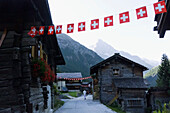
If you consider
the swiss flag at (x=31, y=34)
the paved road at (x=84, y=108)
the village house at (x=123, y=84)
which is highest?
the swiss flag at (x=31, y=34)

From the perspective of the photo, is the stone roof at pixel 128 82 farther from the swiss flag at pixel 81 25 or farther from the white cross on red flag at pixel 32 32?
the white cross on red flag at pixel 32 32

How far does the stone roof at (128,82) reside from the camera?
20.1m

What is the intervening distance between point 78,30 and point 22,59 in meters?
3.21

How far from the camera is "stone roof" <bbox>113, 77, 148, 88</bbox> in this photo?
20.1 metres

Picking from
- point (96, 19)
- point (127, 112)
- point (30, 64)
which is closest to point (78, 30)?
point (96, 19)

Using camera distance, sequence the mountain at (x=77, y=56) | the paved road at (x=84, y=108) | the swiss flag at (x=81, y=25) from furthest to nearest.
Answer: the mountain at (x=77, y=56) < the paved road at (x=84, y=108) < the swiss flag at (x=81, y=25)

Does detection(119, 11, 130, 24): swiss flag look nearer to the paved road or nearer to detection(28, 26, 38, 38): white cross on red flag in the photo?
detection(28, 26, 38, 38): white cross on red flag

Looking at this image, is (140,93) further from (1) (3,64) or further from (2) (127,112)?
(1) (3,64)

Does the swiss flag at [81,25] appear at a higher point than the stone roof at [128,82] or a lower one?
higher

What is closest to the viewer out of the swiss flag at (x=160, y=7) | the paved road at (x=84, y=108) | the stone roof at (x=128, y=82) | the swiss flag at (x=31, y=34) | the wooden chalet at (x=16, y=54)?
the wooden chalet at (x=16, y=54)

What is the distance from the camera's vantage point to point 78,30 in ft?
27.2

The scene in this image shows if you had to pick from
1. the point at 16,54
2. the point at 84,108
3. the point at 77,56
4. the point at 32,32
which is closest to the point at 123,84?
the point at 84,108

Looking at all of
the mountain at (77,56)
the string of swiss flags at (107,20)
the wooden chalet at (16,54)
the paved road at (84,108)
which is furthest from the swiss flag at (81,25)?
the mountain at (77,56)

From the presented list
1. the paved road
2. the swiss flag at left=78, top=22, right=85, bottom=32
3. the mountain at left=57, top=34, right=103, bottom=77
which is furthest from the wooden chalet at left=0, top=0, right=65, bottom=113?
the mountain at left=57, top=34, right=103, bottom=77
